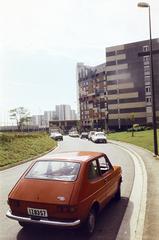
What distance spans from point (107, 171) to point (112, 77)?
9000 centimetres

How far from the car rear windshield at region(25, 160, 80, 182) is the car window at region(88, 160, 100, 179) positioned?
1.05 feet

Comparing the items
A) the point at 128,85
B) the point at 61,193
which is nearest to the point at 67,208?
the point at 61,193

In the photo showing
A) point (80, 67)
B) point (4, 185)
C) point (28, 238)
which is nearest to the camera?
point (28, 238)

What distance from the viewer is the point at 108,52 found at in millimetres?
97062

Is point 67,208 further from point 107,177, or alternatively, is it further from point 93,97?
point 93,97

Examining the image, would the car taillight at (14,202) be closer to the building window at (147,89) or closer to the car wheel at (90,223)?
the car wheel at (90,223)

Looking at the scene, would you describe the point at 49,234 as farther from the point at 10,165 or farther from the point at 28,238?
the point at 10,165

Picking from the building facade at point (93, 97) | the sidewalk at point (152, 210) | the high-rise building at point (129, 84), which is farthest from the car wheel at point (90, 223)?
the building facade at point (93, 97)

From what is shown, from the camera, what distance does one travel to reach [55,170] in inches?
277

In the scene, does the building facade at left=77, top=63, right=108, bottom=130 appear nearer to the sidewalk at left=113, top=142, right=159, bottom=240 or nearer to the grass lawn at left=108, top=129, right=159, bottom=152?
the grass lawn at left=108, top=129, right=159, bottom=152

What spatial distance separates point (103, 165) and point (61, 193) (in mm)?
2320

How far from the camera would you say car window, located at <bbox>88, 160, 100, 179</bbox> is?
7134 mm

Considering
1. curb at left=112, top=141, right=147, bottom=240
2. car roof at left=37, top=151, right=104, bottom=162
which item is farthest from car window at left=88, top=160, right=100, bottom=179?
curb at left=112, top=141, right=147, bottom=240

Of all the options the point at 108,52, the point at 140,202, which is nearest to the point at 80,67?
the point at 108,52
